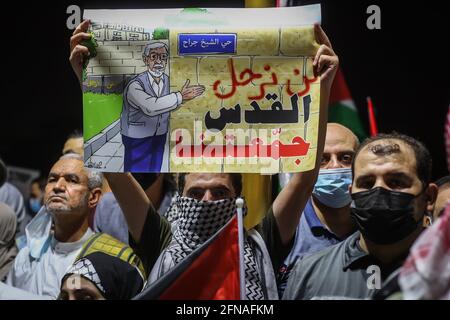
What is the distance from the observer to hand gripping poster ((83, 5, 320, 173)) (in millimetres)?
4004

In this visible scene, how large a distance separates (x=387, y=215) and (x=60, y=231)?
187 centimetres

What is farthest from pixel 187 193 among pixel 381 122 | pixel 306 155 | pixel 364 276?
pixel 381 122

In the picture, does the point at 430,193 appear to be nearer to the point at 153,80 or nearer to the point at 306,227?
the point at 306,227

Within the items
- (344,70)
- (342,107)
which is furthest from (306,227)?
(344,70)

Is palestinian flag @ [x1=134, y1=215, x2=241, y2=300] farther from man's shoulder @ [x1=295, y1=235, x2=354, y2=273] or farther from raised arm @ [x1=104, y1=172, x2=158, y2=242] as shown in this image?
raised arm @ [x1=104, y1=172, x2=158, y2=242]

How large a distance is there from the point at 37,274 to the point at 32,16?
14.5ft

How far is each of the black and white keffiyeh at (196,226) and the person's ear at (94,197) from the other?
110 cm

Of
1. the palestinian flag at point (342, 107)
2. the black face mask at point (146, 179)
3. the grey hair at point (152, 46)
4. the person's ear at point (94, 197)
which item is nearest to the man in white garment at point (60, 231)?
Answer: the person's ear at point (94, 197)

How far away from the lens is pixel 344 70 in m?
8.43

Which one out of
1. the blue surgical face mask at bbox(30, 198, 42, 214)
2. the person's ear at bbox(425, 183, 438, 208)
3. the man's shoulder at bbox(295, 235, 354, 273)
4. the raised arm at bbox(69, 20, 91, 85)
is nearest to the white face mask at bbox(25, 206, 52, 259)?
the raised arm at bbox(69, 20, 91, 85)

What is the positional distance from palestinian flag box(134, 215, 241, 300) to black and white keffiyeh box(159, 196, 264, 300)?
0.61 feet

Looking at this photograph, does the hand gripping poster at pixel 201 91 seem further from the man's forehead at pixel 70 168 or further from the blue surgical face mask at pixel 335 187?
the man's forehead at pixel 70 168

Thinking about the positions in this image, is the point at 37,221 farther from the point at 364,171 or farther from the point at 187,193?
the point at 364,171

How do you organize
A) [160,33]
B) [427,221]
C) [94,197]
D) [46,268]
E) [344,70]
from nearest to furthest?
[160,33] → [427,221] → [46,268] → [94,197] → [344,70]
